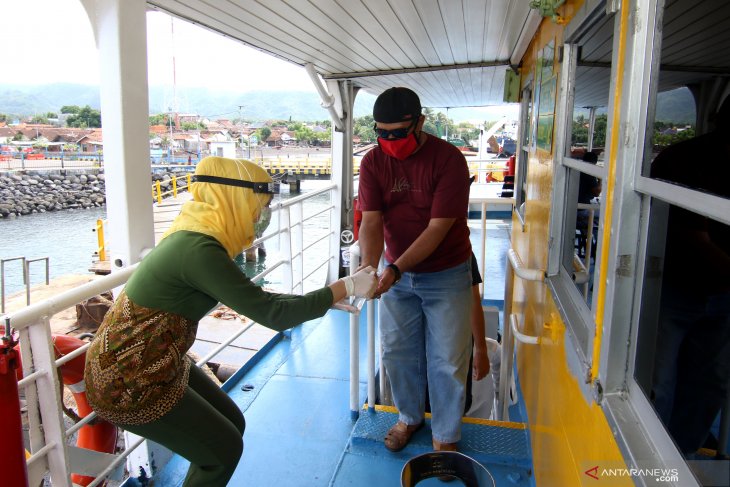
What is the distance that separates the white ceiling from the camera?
2723 mm

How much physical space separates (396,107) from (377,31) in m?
1.58

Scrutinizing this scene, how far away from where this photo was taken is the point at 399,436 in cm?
231

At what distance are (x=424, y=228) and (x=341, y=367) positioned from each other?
1.61 metres

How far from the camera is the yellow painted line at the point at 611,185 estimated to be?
37.2 inches

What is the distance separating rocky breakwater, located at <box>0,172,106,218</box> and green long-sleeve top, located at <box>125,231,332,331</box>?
135ft

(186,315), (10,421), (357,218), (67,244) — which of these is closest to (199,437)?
(186,315)

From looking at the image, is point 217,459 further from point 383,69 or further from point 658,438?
point 383,69

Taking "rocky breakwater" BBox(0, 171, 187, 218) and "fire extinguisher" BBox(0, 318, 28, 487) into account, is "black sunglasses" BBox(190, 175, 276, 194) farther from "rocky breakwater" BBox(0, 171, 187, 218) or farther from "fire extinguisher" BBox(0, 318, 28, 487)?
"rocky breakwater" BBox(0, 171, 187, 218)

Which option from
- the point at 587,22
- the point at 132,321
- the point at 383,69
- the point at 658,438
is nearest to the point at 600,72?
the point at 587,22

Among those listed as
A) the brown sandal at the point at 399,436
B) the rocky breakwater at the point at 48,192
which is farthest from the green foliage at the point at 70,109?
the brown sandal at the point at 399,436

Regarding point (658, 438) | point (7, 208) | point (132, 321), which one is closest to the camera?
point (658, 438)

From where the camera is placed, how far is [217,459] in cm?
155

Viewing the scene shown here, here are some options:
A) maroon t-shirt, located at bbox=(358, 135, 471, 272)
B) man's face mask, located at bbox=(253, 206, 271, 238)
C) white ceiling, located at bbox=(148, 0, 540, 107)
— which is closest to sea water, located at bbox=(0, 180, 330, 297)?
white ceiling, located at bbox=(148, 0, 540, 107)

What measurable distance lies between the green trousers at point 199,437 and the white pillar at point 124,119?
792mm
